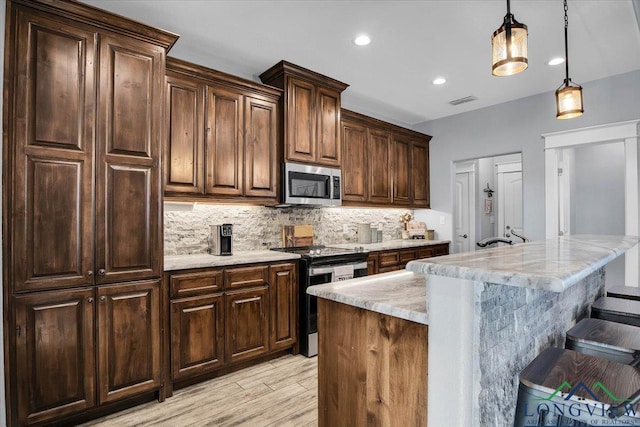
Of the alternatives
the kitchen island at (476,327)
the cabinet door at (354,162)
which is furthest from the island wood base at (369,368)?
the cabinet door at (354,162)

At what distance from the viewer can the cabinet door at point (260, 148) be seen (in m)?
3.24

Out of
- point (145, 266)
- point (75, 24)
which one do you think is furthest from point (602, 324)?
point (75, 24)

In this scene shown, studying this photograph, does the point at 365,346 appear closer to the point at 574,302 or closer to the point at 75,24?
the point at 574,302

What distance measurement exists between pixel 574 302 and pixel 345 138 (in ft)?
9.69

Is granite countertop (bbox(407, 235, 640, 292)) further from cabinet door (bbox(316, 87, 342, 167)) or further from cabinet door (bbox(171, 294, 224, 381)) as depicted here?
cabinet door (bbox(316, 87, 342, 167))

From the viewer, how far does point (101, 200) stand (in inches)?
85.7

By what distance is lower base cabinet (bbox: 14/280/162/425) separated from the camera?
1.94 metres

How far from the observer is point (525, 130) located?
14.2 ft

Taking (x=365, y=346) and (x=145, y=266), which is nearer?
(x=365, y=346)

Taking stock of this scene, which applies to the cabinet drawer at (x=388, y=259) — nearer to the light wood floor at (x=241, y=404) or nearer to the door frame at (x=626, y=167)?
the light wood floor at (x=241, y=404)

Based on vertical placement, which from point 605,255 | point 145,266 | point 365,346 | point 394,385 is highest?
point 605,255

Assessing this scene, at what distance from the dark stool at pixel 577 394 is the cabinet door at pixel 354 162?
10.4 feet

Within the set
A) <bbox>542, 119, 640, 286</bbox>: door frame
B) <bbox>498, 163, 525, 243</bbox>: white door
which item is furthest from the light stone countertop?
<bbox>498, 163, 525, 243</bbox>: white door

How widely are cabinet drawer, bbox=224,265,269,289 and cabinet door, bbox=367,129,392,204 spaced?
6.88 feet
